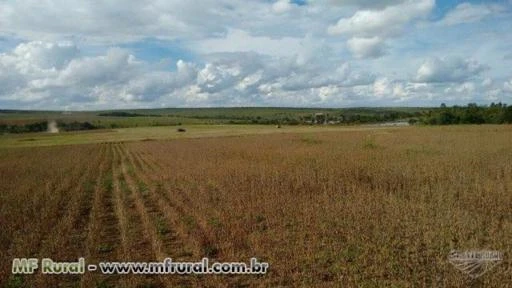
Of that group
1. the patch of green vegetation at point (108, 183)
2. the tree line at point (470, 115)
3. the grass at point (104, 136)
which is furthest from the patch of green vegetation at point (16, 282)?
the tree line at point (470, 115)

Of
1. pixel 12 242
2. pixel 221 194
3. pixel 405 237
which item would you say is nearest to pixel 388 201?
pixel 405 237

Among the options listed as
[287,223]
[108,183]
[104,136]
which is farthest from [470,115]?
[287,223]

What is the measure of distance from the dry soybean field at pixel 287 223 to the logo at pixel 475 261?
14 cm

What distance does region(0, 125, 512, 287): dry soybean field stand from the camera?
274 inches

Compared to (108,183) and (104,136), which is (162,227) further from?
(104,136)

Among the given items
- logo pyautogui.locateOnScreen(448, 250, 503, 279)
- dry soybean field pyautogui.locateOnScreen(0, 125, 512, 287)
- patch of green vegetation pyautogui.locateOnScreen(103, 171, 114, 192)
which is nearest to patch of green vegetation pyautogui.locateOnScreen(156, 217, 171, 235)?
dry soybean field pyautogui.locateOnScreen(0, 125, 512, 287)

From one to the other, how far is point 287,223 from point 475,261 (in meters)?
4.12

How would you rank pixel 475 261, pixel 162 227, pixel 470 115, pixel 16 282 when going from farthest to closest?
pixel 470 115
pixel 162 227
pixel 16 282
pixel 475 261

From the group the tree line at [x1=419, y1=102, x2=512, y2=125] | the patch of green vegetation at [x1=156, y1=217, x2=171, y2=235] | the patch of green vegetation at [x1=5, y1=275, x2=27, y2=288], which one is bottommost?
the patch of green vegetation at [x1=5, y1=275, x2=27, y2=288]

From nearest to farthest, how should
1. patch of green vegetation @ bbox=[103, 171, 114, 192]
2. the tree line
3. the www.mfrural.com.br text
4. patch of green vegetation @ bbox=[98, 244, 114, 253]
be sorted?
the www.mfrural.com.br text < patch of green vegetation @ bbox=[98, 244, 114, 253] < patch of green vegetation @ bbox=[103, 171, 114, 192] < the tree line

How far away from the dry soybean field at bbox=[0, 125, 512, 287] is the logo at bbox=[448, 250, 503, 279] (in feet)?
0.45

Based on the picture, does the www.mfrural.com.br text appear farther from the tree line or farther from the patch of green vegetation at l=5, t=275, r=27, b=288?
the tree line

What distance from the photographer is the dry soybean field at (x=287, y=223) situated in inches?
274

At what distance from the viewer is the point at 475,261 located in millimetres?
6969
